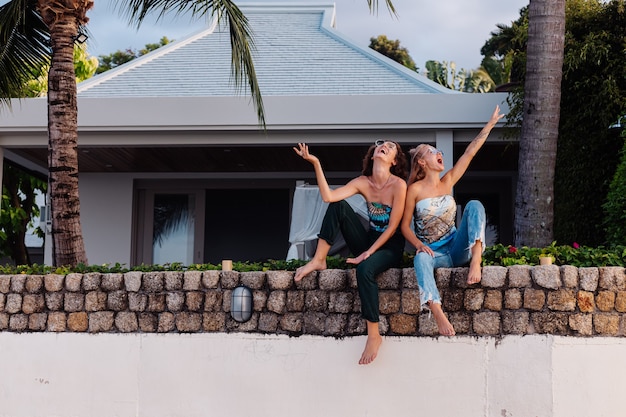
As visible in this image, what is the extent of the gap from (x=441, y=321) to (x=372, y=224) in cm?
107

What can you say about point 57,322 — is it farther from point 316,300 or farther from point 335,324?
point 335,324

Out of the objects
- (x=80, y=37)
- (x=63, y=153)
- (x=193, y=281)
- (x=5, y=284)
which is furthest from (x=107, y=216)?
(x=193, y=281)

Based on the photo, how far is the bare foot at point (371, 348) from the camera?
5.95 metres

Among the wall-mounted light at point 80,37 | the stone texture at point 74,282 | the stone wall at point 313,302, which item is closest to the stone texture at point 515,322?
the stone wall at point 313,302

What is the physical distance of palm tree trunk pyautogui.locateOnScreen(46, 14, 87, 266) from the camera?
7.71m

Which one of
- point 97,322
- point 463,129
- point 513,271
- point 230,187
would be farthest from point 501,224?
point 97,322

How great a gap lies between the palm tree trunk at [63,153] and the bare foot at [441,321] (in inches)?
160

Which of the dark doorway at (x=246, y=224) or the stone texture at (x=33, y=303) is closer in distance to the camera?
the stone texture at (x=33, y=303)

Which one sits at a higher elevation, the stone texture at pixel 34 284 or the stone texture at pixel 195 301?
the stone texture at pixel 34 284

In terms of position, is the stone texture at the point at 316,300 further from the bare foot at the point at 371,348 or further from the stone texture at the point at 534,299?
the stone texture at the point at 534,299

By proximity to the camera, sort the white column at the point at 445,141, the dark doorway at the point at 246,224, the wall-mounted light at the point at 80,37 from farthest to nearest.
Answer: the dark doorway at the point at 246,224
the white column at the point at 445,141
the wall-mounted light at the point at 80,37

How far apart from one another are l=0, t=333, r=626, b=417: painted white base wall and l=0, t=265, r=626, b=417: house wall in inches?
0.4

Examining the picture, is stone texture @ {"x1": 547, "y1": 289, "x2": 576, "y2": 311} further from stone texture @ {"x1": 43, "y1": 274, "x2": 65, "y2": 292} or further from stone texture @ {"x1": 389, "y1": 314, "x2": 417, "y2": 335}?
stone texture @ {"x1": 43, "y1": 274, "x2": 65, "y2": 292}

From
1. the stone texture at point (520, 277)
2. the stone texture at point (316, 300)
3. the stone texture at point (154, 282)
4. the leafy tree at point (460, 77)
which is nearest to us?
the stone texture at point (520, 277)
